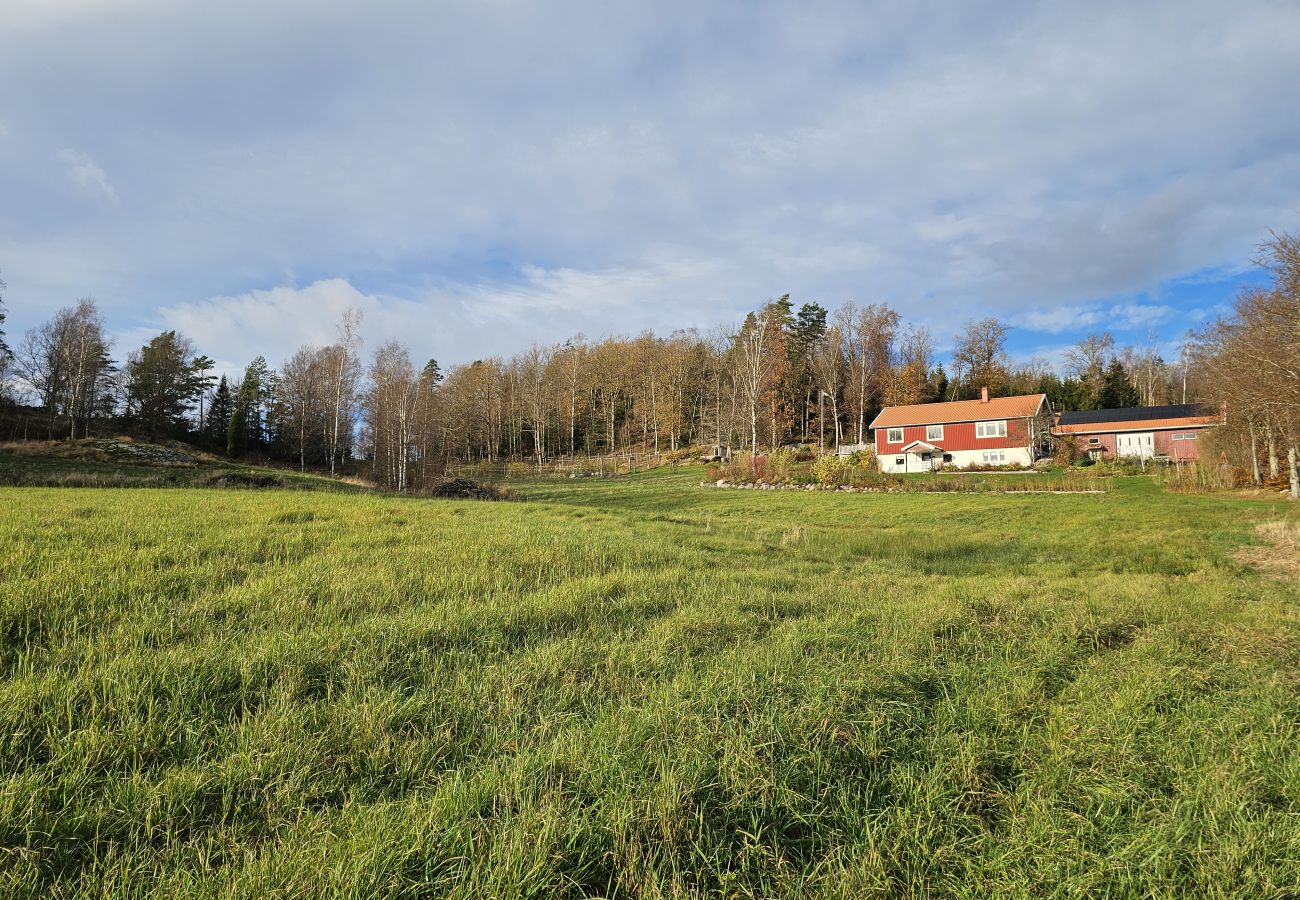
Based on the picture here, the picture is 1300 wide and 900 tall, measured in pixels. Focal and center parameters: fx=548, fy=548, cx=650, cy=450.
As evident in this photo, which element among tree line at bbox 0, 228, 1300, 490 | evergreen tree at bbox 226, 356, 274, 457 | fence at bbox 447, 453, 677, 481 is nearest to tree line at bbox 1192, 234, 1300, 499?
tree line at bbox 0, 228, 1300, 490

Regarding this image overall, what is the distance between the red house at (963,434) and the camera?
145ft

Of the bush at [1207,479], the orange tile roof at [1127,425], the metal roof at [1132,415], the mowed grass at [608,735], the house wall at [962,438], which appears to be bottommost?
the mowed grass at [608,735]

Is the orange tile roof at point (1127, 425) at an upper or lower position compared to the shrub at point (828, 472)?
upper

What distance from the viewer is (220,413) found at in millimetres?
54906

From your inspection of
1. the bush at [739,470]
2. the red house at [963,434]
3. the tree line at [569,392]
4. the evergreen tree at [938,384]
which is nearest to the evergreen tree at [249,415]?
the tree line at [569,392]

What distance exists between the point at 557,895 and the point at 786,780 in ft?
3.47

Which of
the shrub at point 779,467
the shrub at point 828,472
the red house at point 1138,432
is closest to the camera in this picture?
the shrub at point 828,472

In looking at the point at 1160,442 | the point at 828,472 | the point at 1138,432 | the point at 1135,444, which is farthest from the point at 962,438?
the point at 828,472

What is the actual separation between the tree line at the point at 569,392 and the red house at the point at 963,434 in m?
6.05

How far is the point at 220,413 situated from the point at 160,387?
249 inches

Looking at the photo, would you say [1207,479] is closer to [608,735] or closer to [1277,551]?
[1277,551]

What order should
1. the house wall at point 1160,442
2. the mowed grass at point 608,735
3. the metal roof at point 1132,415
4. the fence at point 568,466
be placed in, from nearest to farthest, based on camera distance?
the mowed grass at point 608,735
the house wall at point 1160,442
the metal roof at point 1132,415
the fence at point 568,466

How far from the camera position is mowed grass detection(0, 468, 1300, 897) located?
1936 mm

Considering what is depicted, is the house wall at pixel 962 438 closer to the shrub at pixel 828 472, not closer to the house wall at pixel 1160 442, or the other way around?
the house wall at pixel 1160 442
